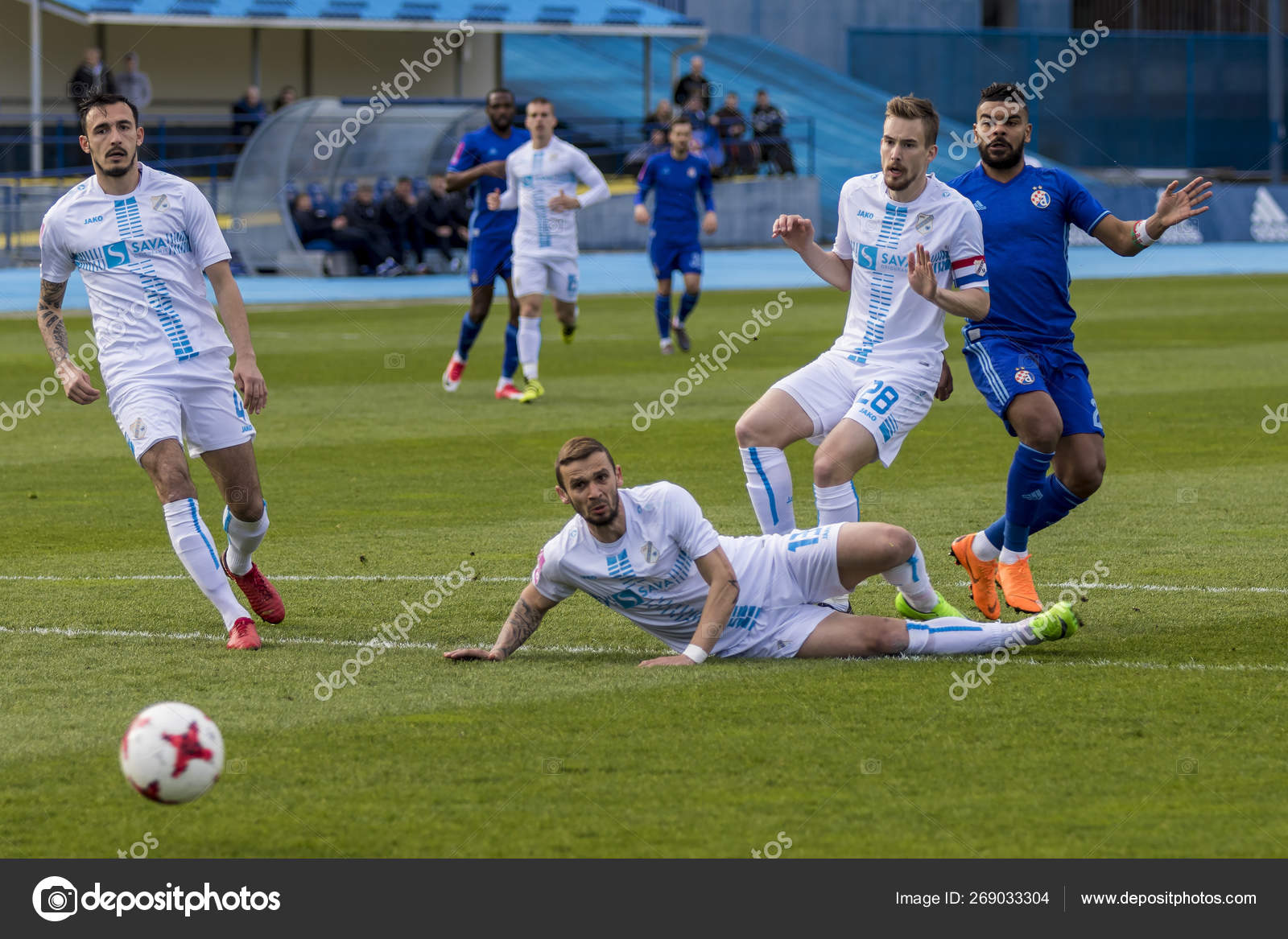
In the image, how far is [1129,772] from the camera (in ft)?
15.3

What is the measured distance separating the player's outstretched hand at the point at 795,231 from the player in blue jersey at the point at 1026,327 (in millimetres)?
758

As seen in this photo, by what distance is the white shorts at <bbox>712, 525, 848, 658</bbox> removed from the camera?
596 cm

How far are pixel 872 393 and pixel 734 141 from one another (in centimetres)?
2845

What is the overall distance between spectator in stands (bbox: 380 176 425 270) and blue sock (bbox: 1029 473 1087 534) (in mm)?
22195

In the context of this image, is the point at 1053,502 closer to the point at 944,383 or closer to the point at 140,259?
Answer: the point at 944,383

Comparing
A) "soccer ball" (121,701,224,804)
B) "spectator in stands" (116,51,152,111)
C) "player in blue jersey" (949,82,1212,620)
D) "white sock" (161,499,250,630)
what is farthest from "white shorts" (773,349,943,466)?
"spectator in stands" (116,51,152,111)

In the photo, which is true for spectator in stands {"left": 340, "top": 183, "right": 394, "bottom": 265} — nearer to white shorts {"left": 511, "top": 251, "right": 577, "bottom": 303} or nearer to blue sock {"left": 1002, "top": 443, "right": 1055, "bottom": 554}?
white shorts {"left": 511, "top": 251, "right": 577, "bottom": 303}

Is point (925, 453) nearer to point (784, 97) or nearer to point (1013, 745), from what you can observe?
point (1013, 745)

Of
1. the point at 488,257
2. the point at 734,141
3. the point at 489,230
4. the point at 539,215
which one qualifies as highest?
the point at 734,141

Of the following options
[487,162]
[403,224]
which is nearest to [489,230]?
[487,162]

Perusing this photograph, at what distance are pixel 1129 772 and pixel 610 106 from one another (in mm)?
36727

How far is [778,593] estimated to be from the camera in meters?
5.98
